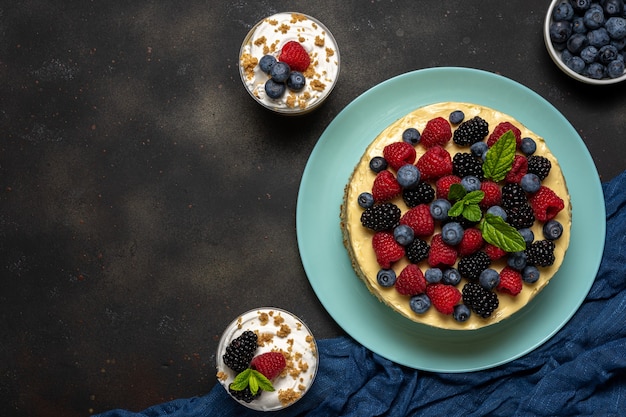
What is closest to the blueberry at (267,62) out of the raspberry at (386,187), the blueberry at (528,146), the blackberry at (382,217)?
the raspberry at (386,187)

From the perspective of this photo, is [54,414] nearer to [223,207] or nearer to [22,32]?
[223,207]

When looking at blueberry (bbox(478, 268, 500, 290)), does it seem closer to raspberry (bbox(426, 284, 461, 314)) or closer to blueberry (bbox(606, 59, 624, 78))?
raspberry (bbox(426, 284, 461, 314))

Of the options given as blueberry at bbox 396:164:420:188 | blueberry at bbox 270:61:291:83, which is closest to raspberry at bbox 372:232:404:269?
blueberry at bbox 396:164:420:188

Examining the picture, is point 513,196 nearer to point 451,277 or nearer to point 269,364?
point 451,277

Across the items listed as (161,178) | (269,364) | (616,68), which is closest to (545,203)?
(616,68)

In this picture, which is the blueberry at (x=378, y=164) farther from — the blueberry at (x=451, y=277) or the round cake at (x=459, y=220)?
the blueberry at (x=451, y=277)

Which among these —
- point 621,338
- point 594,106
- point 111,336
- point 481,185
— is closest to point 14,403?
point 111,336
